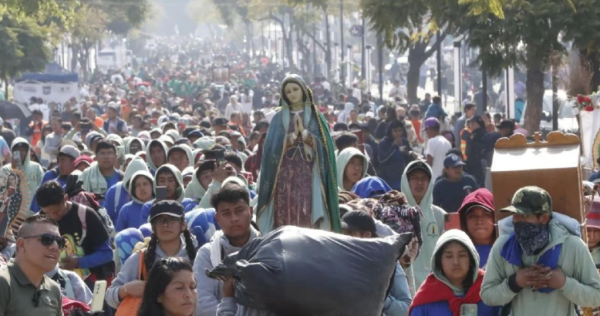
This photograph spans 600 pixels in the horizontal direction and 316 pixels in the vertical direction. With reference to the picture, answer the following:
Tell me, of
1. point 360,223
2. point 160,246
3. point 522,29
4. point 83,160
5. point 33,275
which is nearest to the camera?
point 33,275

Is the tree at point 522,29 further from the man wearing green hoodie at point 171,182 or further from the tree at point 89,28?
the tree at point 89,28

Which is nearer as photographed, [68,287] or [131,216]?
[68,287]

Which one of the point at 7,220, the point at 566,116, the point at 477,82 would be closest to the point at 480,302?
the point at 7,220

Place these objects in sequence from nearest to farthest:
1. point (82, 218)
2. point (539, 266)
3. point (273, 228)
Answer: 1. point (539, 266)
2. point (273, 228)
3. point (82, 218)

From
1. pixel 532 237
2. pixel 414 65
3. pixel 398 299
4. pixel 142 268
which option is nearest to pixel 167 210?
pixel 142 268

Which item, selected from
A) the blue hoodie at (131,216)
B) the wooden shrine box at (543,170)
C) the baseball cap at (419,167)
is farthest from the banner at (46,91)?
the wooden shrine box at (543,170)

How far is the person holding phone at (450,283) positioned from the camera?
23.3ft

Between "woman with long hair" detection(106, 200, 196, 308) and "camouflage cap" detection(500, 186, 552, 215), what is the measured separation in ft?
6.25

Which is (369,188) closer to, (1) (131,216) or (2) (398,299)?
(1) (131,216)

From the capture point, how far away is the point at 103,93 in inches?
2224

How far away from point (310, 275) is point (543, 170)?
3084mm

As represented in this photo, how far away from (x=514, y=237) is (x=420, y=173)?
3.55m

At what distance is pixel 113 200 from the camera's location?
1219 cm

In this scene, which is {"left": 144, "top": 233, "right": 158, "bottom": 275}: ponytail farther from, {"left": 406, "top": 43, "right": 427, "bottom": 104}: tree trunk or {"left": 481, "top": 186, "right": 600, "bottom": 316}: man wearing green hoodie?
{"left": 406, "top": 43, "right": 427, "bottom": 104}: tree trunk
